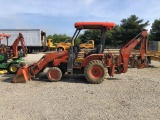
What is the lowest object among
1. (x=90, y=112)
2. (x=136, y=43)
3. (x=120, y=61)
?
(x=90, y=112)

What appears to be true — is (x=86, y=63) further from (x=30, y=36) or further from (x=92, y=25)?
(x=30, y=36)

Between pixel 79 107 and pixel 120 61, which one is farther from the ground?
pixel 120 61

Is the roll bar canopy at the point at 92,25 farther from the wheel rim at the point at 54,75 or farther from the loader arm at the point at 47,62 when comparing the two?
the wheel rim at the point at 54,75

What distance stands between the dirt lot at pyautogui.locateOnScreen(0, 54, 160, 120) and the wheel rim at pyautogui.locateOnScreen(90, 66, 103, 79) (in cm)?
39

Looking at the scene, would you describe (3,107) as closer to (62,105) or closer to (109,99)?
(62,105)

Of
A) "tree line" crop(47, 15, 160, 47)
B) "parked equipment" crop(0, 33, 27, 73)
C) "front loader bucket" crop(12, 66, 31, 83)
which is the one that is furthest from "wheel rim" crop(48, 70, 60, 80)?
"tree line" crop(47, 15, 160, 47)

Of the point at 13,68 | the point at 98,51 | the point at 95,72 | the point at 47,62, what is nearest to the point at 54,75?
the point at 47,62

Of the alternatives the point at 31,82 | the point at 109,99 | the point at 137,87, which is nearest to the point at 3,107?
the point at 109,99

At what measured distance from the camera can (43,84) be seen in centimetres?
1043

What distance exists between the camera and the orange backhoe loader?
10.6m

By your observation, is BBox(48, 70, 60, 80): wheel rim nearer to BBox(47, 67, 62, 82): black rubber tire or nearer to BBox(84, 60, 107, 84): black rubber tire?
BBox(47, 67, 62, 82): black rubber tire

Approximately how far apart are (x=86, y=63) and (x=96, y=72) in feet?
1.87

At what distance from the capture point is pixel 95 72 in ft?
35.0

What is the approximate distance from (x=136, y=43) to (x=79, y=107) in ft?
18.9
